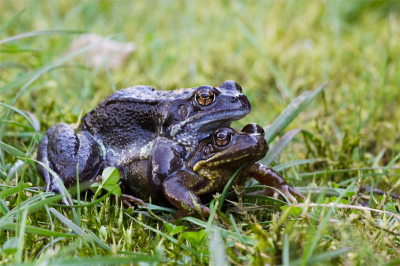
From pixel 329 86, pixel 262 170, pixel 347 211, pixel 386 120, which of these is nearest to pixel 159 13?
pixel 329 86

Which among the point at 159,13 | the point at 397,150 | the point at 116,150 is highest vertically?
the point at 159,13

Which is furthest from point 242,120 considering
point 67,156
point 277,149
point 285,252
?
point 285,252

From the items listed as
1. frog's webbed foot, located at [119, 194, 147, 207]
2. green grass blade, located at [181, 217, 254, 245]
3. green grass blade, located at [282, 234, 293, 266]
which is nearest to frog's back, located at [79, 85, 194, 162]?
frog's webbed foot, located at [119, 194, 147, 207]

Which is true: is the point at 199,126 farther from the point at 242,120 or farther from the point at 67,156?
the point at 242,120

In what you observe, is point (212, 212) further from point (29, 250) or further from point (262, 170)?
point (29, 250)

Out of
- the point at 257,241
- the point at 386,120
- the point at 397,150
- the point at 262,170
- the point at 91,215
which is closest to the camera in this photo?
the point at 257,241
